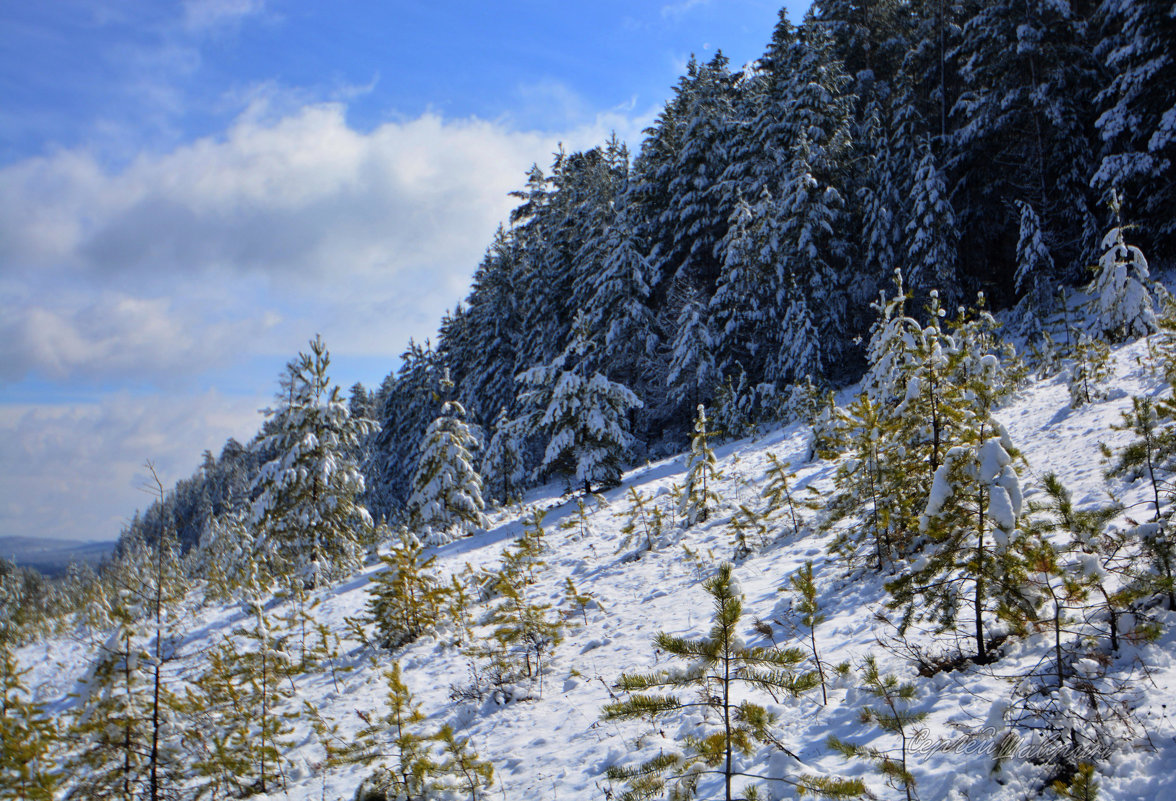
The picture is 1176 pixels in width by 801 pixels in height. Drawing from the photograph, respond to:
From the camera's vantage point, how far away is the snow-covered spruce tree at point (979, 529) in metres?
3.77

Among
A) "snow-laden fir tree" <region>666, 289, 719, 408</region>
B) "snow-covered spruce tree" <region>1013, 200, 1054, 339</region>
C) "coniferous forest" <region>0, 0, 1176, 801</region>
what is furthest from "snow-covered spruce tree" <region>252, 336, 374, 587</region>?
"snow-covered spruce tree" <region>1013, 200, 1054, 339</region>

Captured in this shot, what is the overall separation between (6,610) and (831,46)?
149 feet

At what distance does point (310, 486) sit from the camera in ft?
48.9

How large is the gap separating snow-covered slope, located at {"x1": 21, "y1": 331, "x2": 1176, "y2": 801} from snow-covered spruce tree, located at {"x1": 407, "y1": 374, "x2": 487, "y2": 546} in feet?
11.8

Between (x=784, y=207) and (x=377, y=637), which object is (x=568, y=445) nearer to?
(x=377, y=637)

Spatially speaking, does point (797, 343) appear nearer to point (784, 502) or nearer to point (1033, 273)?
point (1033, 273)

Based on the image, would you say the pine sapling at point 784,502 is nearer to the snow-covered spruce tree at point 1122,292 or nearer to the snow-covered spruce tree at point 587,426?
the snow-covered spruce tree at point 587,426

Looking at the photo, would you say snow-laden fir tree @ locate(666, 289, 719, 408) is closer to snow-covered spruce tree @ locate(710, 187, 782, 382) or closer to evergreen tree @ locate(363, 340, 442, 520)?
snow-covered spruce tree @ locate(710, 187, 782, 382)

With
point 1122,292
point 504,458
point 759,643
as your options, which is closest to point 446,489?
point 504,458

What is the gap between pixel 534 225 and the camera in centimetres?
3419

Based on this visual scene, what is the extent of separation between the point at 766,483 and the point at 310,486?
11516 mm

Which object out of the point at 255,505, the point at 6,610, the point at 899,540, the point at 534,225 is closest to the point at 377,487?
the point at 6,610

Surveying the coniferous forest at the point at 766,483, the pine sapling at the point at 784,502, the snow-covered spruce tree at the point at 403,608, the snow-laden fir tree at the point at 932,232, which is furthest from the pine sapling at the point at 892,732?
the snow-laden fir tree at the point at 932,232

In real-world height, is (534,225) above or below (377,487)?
above
